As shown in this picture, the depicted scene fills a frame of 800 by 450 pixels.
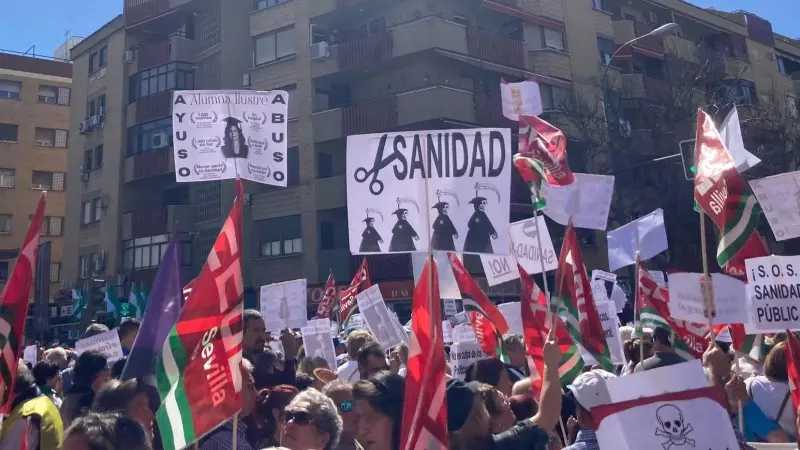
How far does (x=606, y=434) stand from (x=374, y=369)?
307 centimetres

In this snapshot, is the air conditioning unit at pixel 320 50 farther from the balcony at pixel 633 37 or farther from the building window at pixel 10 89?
the building window at pixel 10 89

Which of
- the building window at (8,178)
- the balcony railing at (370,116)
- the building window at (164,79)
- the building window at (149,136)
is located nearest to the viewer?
the balcony railing at (370,116)

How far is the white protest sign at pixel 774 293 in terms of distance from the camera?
5.94 metres

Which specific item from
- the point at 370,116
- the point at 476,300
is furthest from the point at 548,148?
the point at 370,116

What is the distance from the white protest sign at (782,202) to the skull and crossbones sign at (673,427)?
15.6 ft

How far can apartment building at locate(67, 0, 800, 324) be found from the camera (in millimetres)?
26625

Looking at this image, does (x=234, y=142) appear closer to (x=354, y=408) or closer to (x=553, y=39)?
(x=354, y=408)

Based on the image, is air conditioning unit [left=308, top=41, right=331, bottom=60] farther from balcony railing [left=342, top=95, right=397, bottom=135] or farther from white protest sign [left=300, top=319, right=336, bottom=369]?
white protest sign [left=300, top=319, right=336, bottom=369]

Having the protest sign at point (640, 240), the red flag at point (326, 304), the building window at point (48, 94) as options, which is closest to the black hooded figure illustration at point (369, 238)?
the protest sign at point (640, 240)

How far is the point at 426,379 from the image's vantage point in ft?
11.2

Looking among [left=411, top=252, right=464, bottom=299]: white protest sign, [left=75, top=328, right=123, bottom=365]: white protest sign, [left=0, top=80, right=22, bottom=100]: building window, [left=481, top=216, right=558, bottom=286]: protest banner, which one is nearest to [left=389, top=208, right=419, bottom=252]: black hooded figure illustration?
[left=411, top=252, right=464, bottom=299]: white protest sign

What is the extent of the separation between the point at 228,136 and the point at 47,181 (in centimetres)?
4265

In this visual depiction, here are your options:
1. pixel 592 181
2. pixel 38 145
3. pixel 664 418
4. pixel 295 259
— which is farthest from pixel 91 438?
pixel 38 145

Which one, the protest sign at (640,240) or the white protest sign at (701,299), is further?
the protest sign at (640,240)
